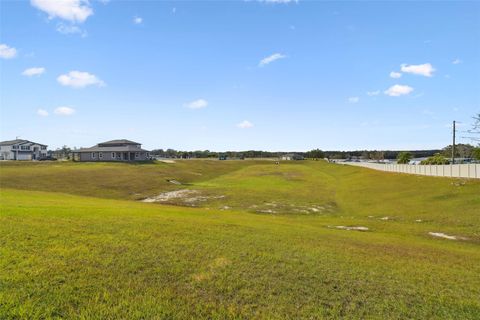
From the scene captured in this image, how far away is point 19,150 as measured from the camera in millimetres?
105562

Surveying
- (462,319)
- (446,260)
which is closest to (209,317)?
(462,319)

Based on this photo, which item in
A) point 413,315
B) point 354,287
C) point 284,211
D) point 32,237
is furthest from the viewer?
point 284,211

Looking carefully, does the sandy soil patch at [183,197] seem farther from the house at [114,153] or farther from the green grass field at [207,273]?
the house at [114,153]

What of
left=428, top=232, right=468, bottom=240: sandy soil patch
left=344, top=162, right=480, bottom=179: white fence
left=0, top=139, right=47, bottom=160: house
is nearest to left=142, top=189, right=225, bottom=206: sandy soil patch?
left=428, top=232, right=468, bottom=240: sandy soil patch

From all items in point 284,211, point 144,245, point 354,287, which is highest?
point 144,245

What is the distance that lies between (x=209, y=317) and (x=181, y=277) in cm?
181

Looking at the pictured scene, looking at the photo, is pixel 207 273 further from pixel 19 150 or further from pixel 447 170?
pixel 19 150

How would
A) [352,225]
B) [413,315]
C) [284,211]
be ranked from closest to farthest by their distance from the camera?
[413,315] < [352,225] < [284,211]

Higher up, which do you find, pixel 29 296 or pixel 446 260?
pixel 29 296

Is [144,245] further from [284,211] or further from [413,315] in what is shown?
[284,211]

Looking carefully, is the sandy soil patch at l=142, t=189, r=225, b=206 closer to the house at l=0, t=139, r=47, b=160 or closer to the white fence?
the white fence

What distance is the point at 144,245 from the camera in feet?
34.8

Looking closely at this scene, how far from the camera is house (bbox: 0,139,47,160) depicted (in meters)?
104

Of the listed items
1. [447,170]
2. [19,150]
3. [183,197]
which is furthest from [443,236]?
[19,150]
